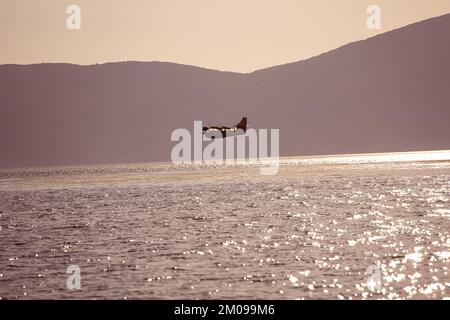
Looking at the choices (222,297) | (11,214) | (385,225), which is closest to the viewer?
(222,297)

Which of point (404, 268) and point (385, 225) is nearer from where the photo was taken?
point (404, 268)

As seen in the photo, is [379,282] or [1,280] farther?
[1,280]

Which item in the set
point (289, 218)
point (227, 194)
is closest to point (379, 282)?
point (289, 218)
